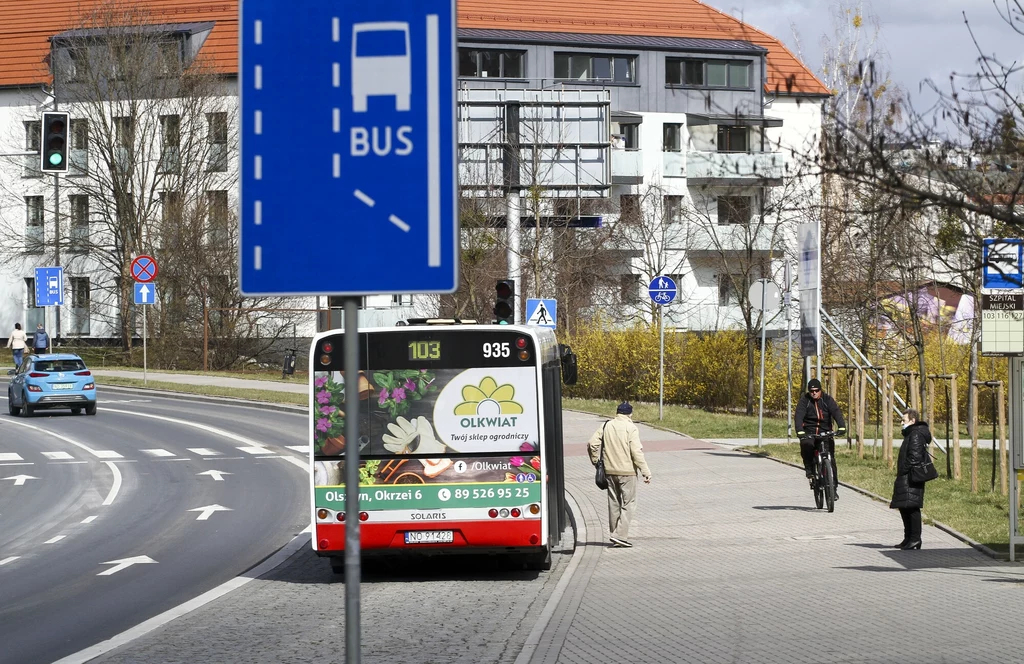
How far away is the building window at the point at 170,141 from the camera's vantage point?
5391 centimetres

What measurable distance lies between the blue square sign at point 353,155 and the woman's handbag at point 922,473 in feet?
37.9

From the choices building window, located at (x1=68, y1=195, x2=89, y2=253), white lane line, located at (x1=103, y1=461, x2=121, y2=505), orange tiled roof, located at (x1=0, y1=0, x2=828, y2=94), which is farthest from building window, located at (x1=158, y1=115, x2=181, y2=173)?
white lane line, located at (x1=103, y1=461, x2=121, y2=505)

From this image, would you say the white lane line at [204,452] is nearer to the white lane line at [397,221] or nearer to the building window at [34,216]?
the white lane line at [397,221]

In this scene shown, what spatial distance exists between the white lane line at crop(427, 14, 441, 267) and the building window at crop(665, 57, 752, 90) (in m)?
63.8

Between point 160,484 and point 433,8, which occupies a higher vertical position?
point 433,8

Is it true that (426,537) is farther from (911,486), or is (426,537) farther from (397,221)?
(397,221)

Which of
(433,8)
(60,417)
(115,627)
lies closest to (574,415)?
(60,417)

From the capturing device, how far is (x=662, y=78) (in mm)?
66625

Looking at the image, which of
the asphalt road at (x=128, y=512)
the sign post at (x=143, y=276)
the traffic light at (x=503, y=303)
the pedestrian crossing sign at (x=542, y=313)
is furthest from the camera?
the sign post at (x=143, y=276)

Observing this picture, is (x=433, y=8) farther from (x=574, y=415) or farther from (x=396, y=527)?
(x=574, y=415)

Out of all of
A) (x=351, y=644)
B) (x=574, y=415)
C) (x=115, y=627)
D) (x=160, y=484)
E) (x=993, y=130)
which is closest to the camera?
(x=351, y=644)

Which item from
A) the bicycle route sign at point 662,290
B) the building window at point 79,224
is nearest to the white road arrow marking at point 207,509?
the bicycle route sign at point 662,290

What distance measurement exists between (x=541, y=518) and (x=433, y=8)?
10.0m

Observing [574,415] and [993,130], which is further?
[574,415]
